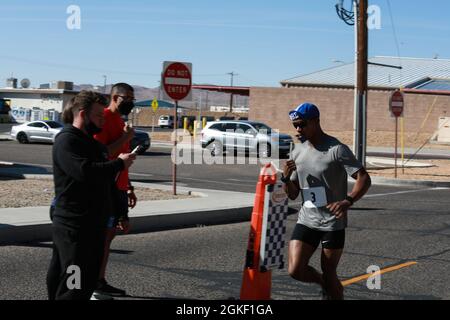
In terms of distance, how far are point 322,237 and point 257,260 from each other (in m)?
0.71

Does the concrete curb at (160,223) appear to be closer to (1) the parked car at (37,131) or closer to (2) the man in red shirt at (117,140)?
(2) the man in red shirt at (117,140)

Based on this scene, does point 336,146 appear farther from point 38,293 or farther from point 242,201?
point 242,201

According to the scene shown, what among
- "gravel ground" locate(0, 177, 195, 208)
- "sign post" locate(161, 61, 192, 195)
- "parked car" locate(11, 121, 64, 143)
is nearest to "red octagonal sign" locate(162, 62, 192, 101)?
"sign post" locate(161, 61, 192, 195)

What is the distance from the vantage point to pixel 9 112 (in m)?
72.5

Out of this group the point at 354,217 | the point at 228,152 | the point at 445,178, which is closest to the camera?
the point at 354,217

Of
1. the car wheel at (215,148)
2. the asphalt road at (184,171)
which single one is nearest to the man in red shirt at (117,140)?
the asphalt road at (184,171)

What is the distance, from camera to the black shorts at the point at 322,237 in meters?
6.07

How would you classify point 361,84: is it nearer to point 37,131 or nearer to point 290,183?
point 290,183

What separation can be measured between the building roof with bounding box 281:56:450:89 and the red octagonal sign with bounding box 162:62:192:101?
46006 mm

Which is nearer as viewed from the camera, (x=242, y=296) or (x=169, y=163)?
(x=242, y=296)

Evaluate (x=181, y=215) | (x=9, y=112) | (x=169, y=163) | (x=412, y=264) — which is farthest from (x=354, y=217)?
(x=9, y=112)

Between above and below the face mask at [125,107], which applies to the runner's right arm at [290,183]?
below

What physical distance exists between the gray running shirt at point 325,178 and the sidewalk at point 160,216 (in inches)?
212
